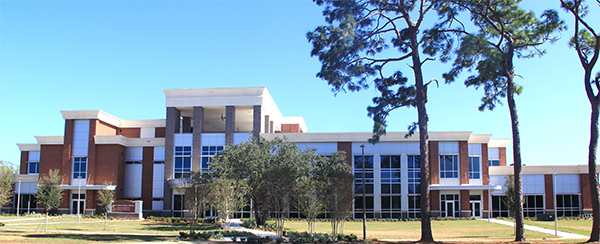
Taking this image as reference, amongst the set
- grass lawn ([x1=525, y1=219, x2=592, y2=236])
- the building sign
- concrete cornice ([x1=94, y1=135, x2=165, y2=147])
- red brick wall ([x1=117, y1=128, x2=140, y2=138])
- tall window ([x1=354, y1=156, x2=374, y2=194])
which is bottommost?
grass lawn ([x1=525, y1=219, x2=592, y2=236])

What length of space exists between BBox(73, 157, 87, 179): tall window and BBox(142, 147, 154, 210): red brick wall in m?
6.19

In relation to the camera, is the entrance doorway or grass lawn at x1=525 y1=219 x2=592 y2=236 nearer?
grass lawn at x1=525 y1=219 x2=592 y2=236

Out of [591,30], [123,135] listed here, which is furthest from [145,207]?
[591,30]

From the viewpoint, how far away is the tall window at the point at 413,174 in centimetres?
5034

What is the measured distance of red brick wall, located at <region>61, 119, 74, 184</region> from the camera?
168 feet

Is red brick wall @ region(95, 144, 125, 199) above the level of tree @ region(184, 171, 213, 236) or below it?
above

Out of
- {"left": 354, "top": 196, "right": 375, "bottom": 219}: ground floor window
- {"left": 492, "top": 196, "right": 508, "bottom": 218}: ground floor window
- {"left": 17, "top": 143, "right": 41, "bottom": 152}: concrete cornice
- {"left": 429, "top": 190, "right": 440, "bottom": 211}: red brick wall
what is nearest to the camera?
{"left": 429, "top": 190, "right": 440, "bottom": 211}: red brick wall

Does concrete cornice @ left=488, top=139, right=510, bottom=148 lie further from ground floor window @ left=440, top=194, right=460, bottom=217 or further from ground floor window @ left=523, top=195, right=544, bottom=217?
ground floor window @ left=440, top=194, right=460, bottom=217

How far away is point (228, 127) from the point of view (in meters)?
51.0

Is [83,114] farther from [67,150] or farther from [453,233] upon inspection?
[453,233]

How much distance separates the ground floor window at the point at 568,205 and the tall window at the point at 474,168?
1032cm

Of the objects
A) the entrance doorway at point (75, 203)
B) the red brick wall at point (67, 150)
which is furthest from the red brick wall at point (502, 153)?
the red brick wall at point (67, 150)

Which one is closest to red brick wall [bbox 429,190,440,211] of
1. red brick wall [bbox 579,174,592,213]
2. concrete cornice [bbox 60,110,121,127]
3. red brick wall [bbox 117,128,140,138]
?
red brick wall [bbox 579,174,592,213]

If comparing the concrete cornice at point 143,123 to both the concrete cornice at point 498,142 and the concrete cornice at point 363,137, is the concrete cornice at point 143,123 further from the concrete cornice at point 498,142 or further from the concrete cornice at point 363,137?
the concrete cornice at point 498,142
